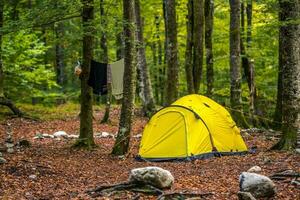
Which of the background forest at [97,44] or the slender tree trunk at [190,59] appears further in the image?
the slender tree trunk at [190,59]

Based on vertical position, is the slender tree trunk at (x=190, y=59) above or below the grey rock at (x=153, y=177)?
above

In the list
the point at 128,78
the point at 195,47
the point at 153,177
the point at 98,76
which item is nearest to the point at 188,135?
the point at 128,78

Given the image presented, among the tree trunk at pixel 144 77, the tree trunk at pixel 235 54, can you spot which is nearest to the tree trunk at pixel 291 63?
the tree trunk at pixel 235 54

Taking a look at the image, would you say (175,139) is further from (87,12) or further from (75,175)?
(87,12)

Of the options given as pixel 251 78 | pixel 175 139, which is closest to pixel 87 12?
pixel 175 139

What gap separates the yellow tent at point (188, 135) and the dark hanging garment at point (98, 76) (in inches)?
110

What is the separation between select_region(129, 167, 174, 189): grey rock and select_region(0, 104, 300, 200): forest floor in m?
0.23

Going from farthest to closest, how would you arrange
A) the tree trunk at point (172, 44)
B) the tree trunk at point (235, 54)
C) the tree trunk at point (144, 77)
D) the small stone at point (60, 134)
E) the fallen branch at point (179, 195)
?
1. the tree trunk at point (144, 77)
2. the small stone at point (60, 134)
3. the tree trunk at point (172, 44)
4. the tree trunk at point (235, 54)
5. the fallen branch at point (179, 195)

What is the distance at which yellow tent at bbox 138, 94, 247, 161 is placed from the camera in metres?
11.3

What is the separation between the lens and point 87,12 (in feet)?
39.0

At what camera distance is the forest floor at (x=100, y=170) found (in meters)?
7.49

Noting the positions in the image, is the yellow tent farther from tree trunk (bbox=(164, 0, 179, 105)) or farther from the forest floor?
tree trunk (bbox=(164, 0, 179, 105))

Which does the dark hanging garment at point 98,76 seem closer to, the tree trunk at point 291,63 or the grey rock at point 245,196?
the tree trunk at point 291,63

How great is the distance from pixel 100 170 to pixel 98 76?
508 centimetres
